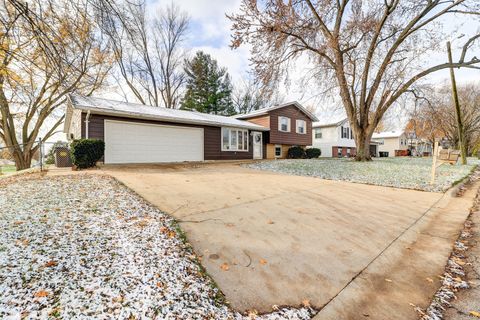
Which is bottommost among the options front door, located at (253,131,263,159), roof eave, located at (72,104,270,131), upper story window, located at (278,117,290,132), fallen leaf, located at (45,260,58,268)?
fallen leaf, located at (45,260,58,268)

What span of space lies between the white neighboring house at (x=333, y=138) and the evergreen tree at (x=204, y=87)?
11984 mm

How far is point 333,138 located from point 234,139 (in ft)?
53.5

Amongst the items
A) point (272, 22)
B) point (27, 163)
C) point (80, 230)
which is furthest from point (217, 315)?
point (27, 163)

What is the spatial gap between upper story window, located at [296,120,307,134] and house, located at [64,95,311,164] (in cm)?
441

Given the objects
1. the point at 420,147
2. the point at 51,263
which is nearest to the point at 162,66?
the point at 51,263

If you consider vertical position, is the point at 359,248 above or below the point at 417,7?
below

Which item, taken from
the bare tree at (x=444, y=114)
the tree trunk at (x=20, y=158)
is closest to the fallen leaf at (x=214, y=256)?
the bare tree at (x=444, y=114)

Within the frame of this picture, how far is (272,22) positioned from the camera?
10.0m

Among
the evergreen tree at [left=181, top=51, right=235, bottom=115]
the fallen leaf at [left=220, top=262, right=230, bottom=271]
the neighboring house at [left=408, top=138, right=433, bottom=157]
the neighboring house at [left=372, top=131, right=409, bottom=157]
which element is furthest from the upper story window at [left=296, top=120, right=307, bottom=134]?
the neighboring house at [left=408, top=138, right=433, bottom=157]

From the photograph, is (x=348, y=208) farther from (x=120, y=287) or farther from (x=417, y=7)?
(x=417, y=7)

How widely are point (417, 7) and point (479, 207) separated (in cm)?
1257

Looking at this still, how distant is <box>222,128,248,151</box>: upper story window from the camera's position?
15.0 meters

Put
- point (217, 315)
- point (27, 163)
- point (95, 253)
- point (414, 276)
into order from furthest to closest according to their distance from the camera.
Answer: point (27, 163) < point (414, 276) < point (95, 253) < point (217, 315)

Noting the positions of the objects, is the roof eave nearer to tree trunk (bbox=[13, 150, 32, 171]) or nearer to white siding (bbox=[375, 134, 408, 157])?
tree trunk (bbox=[13, 150, 32, 171])
